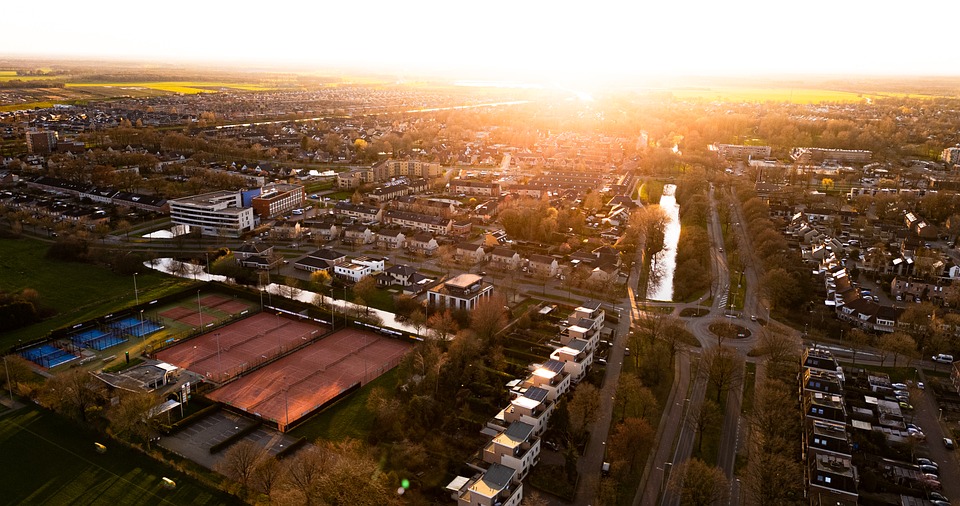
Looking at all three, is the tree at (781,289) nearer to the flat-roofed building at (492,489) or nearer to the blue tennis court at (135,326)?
the flat-roofed building at (492,489)

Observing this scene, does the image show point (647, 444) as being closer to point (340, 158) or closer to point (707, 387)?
point (707, 387)

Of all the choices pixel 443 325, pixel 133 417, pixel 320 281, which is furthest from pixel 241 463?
pixel 320 281

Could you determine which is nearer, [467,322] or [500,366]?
[500,366]

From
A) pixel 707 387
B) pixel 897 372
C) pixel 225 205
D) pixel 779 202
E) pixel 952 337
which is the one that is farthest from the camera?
pixel 779 202

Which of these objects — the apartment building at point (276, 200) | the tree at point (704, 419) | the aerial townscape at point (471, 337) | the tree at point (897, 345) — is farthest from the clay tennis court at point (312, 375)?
the apartment building at point (276, 200)

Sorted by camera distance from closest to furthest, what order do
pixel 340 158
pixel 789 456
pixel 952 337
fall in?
pixel 789 456
pixel 952 337
pixel 340 158

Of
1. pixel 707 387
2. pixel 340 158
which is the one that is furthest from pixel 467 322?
pixel 340 158

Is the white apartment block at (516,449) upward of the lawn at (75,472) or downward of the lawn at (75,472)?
upward
